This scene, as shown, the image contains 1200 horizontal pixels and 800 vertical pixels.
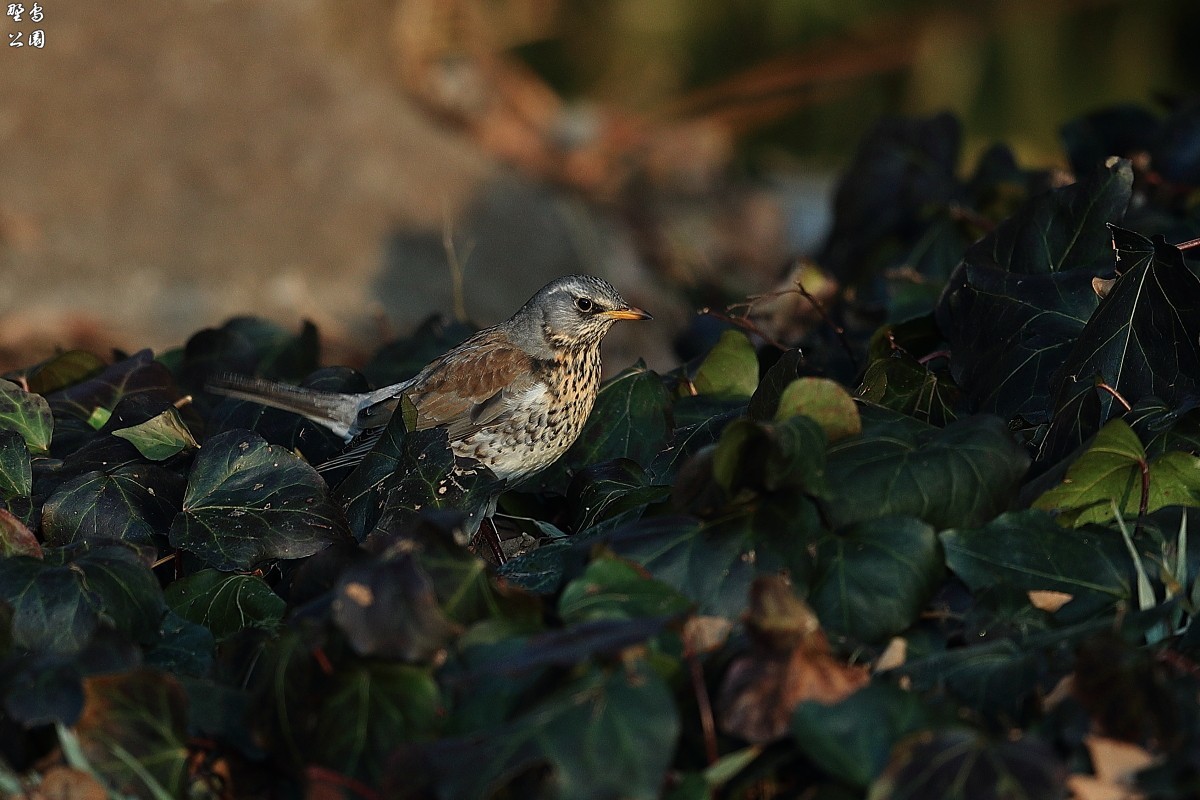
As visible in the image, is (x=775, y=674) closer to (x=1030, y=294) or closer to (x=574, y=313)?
(x=1030, y=294)

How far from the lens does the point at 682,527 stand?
2.56 meters

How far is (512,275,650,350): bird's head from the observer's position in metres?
4.87

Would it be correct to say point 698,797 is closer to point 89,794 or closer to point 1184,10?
point 89,794

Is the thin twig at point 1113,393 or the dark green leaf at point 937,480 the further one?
the thin twig at point 1113,393

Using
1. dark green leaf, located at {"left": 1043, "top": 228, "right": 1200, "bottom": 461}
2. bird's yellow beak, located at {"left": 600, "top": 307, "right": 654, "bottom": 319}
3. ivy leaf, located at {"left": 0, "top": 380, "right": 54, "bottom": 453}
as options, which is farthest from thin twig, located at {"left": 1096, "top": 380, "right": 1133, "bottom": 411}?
ivy leaf, located at {"left": 0, "top": 380, "right": 54, "bottom": 453}

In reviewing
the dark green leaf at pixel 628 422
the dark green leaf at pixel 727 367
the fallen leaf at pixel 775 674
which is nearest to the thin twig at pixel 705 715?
the fallen leaf at pixel 775 674

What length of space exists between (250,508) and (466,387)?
1.79 m

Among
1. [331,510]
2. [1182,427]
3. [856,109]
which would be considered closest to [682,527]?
[331,510]

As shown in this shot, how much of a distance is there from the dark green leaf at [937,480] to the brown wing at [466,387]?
2.20 m

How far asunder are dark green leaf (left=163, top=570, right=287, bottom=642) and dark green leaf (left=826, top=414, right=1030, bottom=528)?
48.4 inches

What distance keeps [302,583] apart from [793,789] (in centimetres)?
107

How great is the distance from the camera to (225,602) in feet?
9.37

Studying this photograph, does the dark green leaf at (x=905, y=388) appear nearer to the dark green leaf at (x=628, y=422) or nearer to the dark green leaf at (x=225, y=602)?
the dark green leaf at (x=628, y=422)

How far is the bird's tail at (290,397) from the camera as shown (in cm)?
387
